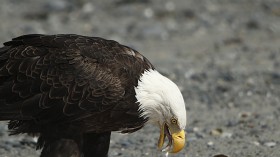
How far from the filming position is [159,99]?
6.43 meters

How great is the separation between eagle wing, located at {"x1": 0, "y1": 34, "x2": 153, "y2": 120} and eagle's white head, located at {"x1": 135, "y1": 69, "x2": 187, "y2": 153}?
97 mm

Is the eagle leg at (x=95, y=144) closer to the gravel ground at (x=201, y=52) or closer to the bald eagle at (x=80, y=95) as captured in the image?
the bald eagle at (x=80, y=95)

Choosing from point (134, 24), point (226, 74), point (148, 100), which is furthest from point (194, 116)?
point (134, 24)

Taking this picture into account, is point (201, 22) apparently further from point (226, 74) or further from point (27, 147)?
point (27, 147)

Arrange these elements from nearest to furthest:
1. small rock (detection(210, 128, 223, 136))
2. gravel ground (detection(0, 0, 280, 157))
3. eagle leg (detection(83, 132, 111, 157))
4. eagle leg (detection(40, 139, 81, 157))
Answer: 1. eagle leg (detection(40, 139, 81, 157))
2. eagle leg (detection(83, 132, 111, 157))
3. gravel ground (detection(0, 0, 280, 157))
4. small rock (detection(210, 128, 223, 136))

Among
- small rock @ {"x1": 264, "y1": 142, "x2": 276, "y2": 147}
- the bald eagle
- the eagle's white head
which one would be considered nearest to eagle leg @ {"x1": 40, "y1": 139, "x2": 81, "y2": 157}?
the bald eagle

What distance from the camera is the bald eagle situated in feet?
20.9

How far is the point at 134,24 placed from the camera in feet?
44.8

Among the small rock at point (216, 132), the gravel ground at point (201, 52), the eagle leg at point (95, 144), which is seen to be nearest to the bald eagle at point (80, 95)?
the eagle leg at point (95, 144)

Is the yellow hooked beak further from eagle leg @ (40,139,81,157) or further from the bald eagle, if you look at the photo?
eagle leg @ (40,139,81,157)

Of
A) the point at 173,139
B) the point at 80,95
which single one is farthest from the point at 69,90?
the point at 173,139

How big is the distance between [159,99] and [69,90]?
741mm

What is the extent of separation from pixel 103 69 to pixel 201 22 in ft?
24.8

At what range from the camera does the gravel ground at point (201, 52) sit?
786cm
